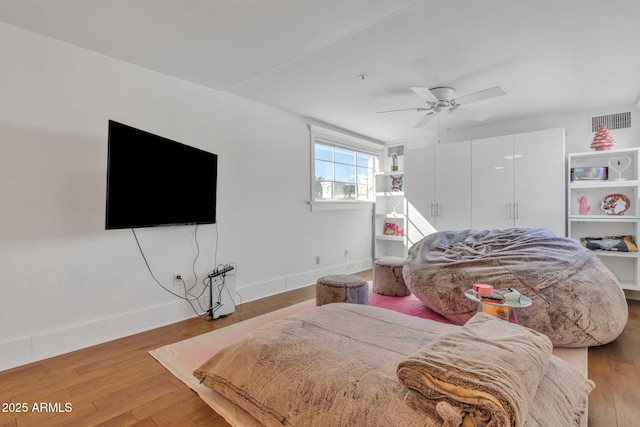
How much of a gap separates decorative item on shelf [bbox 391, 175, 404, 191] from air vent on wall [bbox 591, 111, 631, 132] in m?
2.70

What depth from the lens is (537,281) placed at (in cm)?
253

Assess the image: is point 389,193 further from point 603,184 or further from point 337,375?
point 337,375

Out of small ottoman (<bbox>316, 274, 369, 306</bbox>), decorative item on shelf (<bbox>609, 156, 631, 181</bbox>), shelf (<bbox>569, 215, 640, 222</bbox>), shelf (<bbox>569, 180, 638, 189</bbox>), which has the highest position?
decorative item on shelf (<bbox>609, 156, 631, 181</bbox>)

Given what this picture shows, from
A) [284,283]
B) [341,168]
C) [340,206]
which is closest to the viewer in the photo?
[284,283]

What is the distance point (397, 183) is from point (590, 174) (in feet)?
8.88

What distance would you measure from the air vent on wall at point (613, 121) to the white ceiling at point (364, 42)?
1.56 feet

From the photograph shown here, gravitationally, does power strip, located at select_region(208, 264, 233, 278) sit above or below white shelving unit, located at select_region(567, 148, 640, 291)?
below

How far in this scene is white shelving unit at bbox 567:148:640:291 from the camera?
3791 millimetres

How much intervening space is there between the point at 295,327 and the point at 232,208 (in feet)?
7.09

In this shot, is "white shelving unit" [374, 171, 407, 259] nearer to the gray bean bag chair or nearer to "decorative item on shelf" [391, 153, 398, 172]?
"decorative item on shelf" [391, 153, 398, 172]

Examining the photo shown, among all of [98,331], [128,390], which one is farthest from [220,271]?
[128,390]

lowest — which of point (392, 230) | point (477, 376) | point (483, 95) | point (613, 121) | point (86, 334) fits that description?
point (86, 334)

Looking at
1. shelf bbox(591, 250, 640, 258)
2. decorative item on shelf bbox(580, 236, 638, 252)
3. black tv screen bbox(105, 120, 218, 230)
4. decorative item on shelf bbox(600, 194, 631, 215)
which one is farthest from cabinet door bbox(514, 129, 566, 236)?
black tv screen bbox(105, 120, 218, 230)

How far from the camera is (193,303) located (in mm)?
3299
